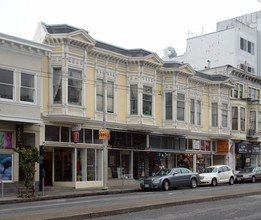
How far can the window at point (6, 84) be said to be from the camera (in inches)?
909

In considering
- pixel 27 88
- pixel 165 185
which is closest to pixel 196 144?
pixel 165 185

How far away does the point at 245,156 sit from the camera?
45.0 meters

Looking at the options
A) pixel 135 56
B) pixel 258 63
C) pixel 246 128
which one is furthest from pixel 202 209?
pixel 258 63

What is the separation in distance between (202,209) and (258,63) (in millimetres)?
38930

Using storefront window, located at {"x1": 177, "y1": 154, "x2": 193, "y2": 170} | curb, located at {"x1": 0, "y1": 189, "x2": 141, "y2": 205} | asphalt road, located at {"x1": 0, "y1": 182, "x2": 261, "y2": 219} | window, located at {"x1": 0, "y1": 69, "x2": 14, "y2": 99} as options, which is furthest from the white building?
asphalt road, located at {"x1": 0, "y1": 182, "x2": 261, "y2": 219}

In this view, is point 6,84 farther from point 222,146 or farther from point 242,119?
point 242,119

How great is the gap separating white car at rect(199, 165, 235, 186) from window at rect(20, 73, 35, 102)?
44.6 ft

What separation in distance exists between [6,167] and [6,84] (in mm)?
4572

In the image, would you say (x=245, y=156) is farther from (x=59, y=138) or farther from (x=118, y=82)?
(x=59, y=138)

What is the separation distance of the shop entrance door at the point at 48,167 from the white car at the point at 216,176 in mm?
10698

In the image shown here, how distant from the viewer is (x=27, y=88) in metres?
24.3

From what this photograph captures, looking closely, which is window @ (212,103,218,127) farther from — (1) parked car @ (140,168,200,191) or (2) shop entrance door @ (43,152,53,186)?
(2) shop entrance door @ (43,152,53,186)

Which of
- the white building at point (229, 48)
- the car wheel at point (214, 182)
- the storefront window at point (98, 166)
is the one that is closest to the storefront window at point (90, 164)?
the storefront window at point (98, 166)

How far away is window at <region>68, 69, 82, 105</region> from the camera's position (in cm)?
2641
